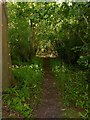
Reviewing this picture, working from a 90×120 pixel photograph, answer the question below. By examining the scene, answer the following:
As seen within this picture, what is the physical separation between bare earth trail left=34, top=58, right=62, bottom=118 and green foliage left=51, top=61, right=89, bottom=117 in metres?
0.12

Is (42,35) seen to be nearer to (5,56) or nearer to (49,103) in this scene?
(5,56)

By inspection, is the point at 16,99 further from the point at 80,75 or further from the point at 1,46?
the point at 80,75

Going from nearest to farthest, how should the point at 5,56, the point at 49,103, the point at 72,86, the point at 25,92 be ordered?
the point at 49,103, the point at 25,92, the point at 5,56, the point at 72,86

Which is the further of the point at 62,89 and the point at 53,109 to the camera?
the point at 62,89

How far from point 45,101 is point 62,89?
0.68 meters

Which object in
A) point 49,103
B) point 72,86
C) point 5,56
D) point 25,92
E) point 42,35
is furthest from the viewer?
point 42,35

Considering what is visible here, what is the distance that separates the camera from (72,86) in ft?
16.4

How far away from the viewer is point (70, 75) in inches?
232

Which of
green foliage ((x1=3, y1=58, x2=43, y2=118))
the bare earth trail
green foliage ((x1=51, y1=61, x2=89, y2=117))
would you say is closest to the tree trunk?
green foliage ((x1=3, y1=58, x2=43, y2=118))

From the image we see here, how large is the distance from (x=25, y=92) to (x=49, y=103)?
45cm

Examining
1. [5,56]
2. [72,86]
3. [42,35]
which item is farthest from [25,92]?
[42,35]

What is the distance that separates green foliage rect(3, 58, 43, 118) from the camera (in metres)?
3.84

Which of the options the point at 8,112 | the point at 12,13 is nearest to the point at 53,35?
the point at 12,13

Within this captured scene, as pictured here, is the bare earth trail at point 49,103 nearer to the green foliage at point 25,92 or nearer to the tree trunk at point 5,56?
the green foliage at point 25,92
